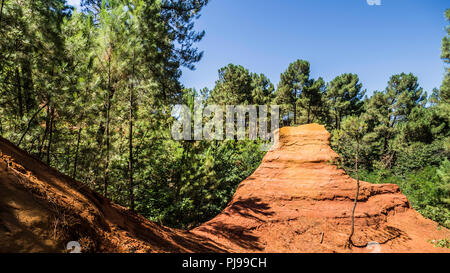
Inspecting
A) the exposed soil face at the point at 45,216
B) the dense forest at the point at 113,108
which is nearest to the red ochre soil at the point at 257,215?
the exposed soil face at the point at 45,216

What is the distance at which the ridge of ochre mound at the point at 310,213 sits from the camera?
23.4ft

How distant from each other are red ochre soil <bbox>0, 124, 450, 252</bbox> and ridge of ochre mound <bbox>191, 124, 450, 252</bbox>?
4cm

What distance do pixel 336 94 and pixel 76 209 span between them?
38.0 meters

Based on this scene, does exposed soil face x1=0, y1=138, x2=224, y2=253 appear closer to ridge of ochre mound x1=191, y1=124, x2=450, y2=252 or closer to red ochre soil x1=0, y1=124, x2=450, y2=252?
red ochre soil x1=0, y1=124, x2=450, y2=252

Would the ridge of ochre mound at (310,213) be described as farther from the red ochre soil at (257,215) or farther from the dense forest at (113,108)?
the dense forest at (113,108)

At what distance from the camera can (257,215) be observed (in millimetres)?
8570

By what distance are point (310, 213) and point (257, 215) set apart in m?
2.45

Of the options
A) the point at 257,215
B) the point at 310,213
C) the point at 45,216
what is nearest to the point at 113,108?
the point at 45,216

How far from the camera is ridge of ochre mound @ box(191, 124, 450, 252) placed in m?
7.12

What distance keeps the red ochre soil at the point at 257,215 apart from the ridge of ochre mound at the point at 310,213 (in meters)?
0.04

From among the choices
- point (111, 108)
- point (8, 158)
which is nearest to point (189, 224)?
point (111, 108)

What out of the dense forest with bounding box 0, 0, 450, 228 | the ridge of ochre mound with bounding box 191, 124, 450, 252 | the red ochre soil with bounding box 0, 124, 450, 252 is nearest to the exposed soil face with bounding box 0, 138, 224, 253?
the red ochre soil with bounding box 0, 124, 450, 252

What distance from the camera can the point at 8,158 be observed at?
2873 millimetres

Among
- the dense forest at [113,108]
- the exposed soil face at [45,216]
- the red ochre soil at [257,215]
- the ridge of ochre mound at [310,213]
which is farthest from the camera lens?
the ridge of ochre mound at [310,213]
